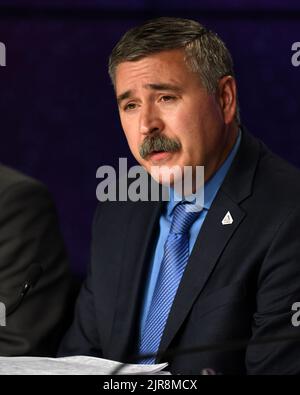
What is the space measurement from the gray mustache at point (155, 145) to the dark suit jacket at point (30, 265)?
0.31 m

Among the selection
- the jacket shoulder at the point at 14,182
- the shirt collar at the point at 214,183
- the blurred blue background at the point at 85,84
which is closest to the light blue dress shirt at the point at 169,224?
the shirt collar at the point at 214,183

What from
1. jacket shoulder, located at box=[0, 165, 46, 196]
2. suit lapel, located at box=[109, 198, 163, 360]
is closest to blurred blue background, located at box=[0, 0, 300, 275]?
jacket shoulder, located at box=[0, 165, 46, 196]

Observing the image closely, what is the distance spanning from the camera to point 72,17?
8.50 feet

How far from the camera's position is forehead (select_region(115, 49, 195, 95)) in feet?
5.30

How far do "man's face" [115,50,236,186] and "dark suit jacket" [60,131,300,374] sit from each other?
10 cm

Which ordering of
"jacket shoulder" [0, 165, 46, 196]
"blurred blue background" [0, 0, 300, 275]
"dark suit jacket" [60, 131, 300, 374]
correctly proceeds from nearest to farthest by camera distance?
1. "dark suit jacket" [60, 131, 300, 374]
2. "jacket shoulder" [0, 165, 46, 196]
3. "blurred blue background" [0, 0, 300, 275]

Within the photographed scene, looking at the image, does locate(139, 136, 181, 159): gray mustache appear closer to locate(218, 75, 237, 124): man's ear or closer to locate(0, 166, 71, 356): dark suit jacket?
locate(218, 75, 237, 124): man's ear

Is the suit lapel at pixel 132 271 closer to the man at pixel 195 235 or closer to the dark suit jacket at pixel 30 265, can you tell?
the man at pixel 195 235

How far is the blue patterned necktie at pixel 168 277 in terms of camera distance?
5.32 ft

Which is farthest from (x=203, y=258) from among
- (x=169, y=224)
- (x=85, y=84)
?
(x=85, y=84)

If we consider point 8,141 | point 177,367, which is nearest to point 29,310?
point 177,367

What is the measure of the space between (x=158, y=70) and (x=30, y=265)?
1.45 feet

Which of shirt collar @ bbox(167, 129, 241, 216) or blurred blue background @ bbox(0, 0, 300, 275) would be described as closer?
shirt collar @ bbox(167, 129, 241, 216)

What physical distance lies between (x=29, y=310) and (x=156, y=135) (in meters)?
0.43
